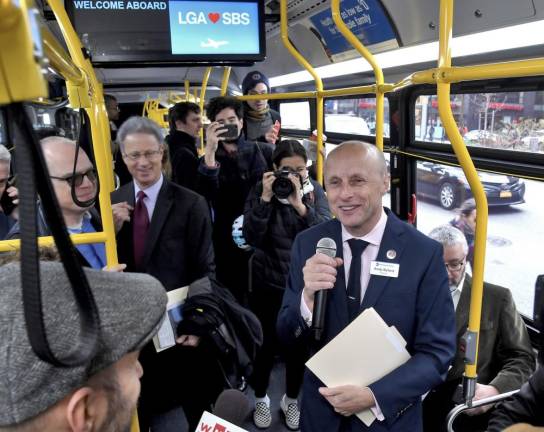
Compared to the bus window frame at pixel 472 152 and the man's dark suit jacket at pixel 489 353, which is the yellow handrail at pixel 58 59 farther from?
the bus window frame at pixel 472 152

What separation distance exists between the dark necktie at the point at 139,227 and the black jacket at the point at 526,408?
69.9 inches

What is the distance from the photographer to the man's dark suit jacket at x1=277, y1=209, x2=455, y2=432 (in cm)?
161

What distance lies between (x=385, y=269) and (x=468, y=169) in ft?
1.55

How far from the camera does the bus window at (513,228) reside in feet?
9.09

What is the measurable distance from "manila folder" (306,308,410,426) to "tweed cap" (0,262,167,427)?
1.02 meters

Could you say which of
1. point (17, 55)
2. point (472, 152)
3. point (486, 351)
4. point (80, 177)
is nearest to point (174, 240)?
point (80, 177)

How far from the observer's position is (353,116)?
4578 mm

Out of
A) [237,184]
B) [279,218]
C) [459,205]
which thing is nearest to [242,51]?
[237,184]

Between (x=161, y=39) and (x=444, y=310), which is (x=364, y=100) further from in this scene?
(x=444, y=310)

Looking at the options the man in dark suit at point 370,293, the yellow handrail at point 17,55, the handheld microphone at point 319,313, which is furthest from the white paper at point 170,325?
the yellow handrail at point 17,55

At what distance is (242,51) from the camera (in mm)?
3062

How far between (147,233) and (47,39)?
1446mm

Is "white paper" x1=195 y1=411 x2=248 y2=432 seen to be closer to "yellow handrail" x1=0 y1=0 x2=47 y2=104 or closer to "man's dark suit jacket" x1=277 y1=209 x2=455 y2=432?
"man's dark suit jacket" x1=277 y1=209 x2=455 y2=432

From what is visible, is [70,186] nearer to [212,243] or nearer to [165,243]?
[165,243]
